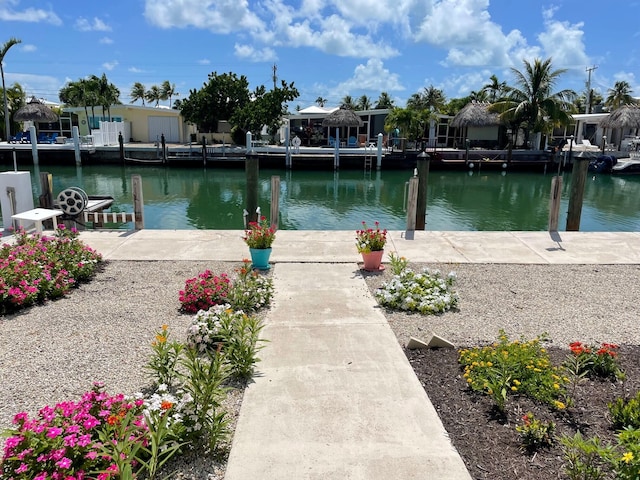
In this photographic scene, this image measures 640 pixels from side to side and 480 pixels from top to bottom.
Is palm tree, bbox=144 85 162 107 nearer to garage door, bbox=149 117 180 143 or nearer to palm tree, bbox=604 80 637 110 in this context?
garage door, bbox=149 117 180 143

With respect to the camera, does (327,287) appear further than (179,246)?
No

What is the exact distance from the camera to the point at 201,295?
5711mm

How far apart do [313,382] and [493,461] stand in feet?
4.96

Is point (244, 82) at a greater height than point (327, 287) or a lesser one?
greater

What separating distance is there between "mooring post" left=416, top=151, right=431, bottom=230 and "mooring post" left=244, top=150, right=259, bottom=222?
3.63m

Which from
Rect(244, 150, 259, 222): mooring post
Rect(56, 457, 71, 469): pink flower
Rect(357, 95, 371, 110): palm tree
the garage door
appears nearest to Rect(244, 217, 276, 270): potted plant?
Rect(244, 150, 259, 222): mooring post

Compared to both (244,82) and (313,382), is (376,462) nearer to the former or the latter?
(313,382)

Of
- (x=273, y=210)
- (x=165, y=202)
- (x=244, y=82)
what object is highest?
(x=244, y=82)

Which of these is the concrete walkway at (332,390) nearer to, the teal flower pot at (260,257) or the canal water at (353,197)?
the teal flower pot at (260,257)

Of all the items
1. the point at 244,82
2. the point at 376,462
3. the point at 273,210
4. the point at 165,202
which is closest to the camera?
the point at 376,462

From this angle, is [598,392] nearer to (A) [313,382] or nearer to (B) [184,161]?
(A) [313,382]

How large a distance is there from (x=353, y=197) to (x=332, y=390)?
21.6 metres

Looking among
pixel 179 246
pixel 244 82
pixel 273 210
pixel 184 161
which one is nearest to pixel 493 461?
pixel 179 246

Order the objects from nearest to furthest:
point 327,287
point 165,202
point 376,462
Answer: point 376,462
point 327,287
point 165,202
